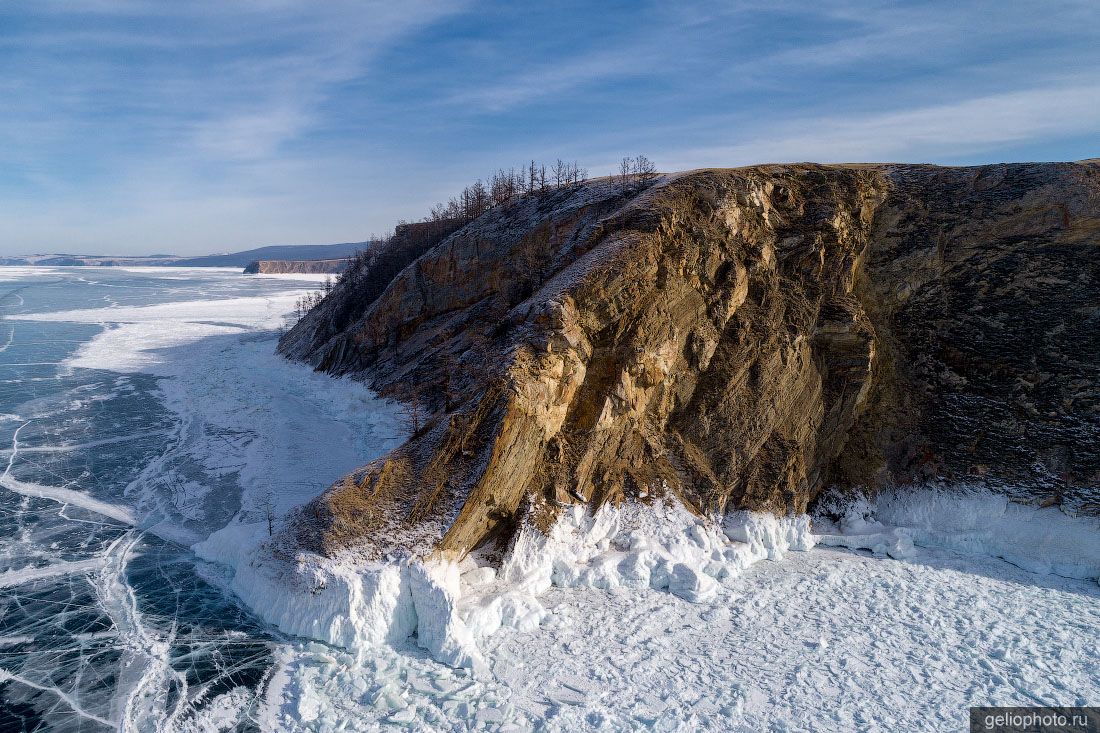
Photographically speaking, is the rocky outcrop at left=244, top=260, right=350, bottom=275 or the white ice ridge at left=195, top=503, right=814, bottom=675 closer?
the white ice ridge at left=195, top=503, right=814, bottom=675

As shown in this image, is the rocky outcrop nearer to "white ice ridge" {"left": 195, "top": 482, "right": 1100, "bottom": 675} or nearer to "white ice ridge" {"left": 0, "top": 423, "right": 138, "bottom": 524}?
"white ice ridge" {"left": 0, "top": 423, "right": 138, "bottom": 524}

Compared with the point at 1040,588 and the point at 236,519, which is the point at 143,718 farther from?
the point at 1040,588

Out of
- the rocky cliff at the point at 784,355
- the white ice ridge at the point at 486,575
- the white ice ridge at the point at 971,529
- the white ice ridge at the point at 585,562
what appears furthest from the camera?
the white ice ridge at the point at 971,529

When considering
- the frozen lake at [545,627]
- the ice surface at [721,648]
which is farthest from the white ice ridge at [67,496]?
the ice surface at [721,648]

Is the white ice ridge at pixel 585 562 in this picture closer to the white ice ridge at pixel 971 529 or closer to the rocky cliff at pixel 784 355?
the white ice ridge at pixel 971 529

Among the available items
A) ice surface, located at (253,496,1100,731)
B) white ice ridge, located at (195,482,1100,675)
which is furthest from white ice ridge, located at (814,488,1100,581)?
ice surface, located at (253,496,1100,731)

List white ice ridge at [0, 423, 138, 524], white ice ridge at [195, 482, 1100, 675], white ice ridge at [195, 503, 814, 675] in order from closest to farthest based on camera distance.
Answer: white ice ridge at [195, 503, 814, 675]
white ice ridge at [195, 482, 1100, 675]
white ice ridge at [0, 423, 138, 524]
